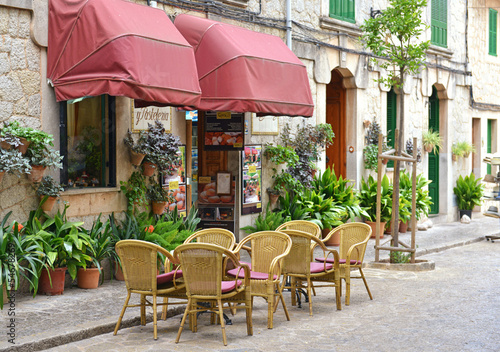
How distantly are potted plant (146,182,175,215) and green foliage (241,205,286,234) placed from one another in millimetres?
2184

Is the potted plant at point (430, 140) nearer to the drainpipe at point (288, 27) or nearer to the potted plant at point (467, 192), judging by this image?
the potted plant at point (467, 192)

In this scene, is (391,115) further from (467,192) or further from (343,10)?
(467,192)

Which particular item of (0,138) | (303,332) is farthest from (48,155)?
(303,332)

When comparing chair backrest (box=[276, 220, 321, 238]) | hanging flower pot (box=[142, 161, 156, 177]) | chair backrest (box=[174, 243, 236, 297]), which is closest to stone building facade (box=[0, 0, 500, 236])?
hanging flower pot (box=[142, 161, 156, 177])

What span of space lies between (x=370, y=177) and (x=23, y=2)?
9.05 metres

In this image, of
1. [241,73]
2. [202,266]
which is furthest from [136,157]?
[202,266]

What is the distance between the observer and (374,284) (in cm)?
991

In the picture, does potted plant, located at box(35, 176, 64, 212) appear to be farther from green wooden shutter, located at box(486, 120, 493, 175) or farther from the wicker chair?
green wooden shutter, located at box(486, 120, 493, 175)

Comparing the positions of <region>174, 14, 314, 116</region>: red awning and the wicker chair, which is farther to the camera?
<region>174, 14, 314, 116</region>: red awning

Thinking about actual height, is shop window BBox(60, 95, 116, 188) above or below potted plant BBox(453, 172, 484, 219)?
above

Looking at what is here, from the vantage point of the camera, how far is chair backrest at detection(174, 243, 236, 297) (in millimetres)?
6539

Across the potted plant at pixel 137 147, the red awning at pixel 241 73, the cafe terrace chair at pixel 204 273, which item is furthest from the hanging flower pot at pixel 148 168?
the cafe terrace chair at pixel 204 273

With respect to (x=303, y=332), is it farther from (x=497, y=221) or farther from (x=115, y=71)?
(x=497, y=221)

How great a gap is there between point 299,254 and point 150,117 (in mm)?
3759
